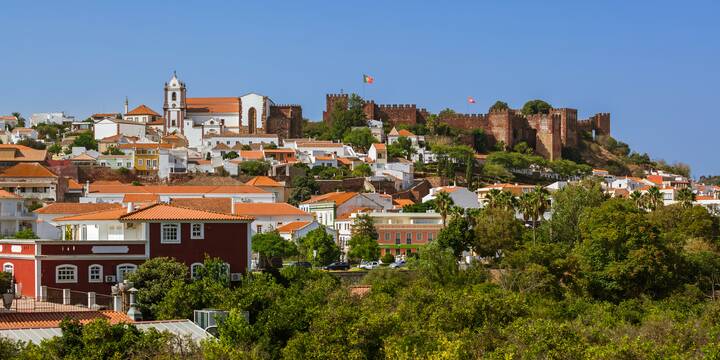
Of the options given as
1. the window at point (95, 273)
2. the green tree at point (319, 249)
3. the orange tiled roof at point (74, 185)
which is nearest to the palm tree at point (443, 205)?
the green tree at point (319, 249)

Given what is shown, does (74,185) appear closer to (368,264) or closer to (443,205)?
(443,205)

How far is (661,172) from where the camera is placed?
13100 centimetres

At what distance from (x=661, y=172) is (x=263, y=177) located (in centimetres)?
5407

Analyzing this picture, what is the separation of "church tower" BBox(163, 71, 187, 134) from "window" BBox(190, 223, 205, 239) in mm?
75662

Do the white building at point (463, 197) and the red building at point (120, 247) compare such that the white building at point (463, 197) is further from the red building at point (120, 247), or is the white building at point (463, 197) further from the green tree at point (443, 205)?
the red building at point (120, 247)

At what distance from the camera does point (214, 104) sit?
4766 inches

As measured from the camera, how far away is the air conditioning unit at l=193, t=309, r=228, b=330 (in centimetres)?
3011

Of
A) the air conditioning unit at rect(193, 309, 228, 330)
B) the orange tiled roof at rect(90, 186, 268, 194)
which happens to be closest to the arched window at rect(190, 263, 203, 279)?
the air conditioning unit at rect(193, 309, 228, 330)

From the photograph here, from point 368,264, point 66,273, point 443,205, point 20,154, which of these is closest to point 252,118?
point 20,154

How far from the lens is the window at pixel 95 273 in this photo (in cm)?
3875

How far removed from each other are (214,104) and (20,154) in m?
30.4

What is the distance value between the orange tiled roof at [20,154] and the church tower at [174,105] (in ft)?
73.7

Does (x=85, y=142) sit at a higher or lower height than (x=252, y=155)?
higher

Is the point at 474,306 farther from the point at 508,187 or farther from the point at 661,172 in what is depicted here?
the point at 661,172
